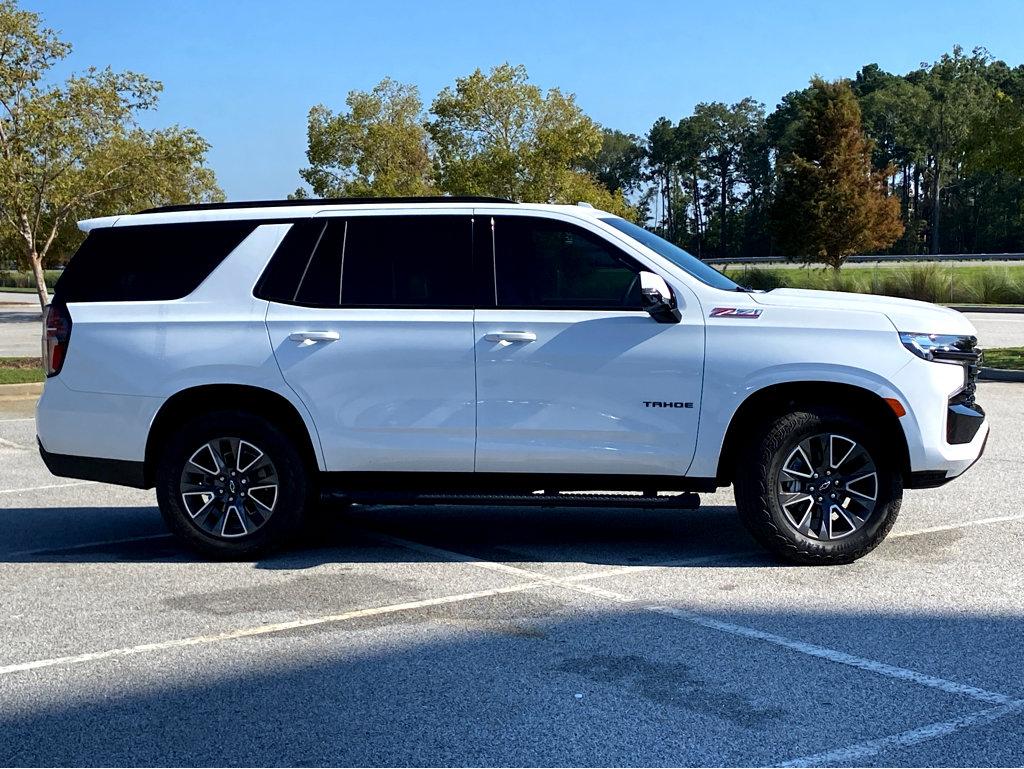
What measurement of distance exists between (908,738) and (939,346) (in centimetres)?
301

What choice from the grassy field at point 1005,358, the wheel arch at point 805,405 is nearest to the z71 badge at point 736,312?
the wheel arch at point 805,405

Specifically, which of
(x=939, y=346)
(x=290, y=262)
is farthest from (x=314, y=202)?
(x=939, y=346)

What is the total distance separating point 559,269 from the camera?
7.00m

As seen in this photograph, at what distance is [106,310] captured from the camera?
7.26 metres

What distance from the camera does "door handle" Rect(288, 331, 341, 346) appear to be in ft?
22.9

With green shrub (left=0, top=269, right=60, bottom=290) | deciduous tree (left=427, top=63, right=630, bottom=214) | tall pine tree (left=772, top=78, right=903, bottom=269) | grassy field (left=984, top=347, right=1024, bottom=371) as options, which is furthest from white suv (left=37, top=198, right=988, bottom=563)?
green shrub (left=0, top=269, right=60, bottom=290)

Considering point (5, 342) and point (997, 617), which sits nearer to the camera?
point (997, 617)

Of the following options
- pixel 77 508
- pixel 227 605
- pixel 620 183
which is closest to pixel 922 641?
pixel 227 605

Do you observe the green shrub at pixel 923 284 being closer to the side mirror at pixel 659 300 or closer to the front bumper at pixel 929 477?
the front bumper at pixel 929 477

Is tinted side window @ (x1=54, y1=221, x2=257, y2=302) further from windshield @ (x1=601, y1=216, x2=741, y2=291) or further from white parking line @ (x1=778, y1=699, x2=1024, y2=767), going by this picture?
white parking line @ (x1=778, y1=699, x2=1024, y2=767)

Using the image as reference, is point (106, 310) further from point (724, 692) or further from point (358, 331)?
point (724, 692)

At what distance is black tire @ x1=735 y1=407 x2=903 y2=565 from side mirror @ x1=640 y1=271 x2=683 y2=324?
821mm

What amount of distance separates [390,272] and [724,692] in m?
3.38

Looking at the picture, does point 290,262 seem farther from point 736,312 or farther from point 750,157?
point 750,157
